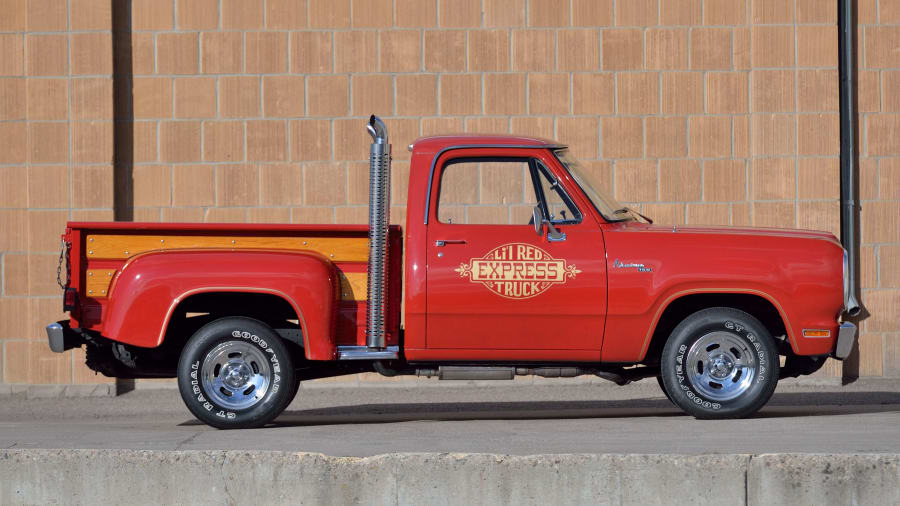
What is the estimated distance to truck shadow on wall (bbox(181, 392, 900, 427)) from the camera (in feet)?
30.3

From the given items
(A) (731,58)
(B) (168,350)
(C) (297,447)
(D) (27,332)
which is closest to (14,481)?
(C) (297,447)

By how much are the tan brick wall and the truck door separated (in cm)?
401

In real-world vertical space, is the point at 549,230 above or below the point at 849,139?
below

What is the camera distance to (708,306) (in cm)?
827

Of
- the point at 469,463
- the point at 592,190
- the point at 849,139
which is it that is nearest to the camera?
the point at 469,463

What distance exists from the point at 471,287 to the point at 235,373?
1.66m

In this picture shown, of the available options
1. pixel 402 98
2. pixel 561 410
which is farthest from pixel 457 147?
pixel 402 98

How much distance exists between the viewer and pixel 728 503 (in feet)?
19.5

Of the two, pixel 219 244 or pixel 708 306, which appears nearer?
pixel 219 244

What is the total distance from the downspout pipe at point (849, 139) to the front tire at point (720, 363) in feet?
13.8

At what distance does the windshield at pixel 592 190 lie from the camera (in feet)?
26.7

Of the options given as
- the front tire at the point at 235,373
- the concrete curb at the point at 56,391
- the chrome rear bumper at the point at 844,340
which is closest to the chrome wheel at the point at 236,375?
the front tire at the point at 235,373

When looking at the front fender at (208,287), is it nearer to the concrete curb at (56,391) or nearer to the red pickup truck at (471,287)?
the red pickup truck at (471,287)

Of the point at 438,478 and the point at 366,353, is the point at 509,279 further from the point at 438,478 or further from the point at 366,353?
the point at 438,478
